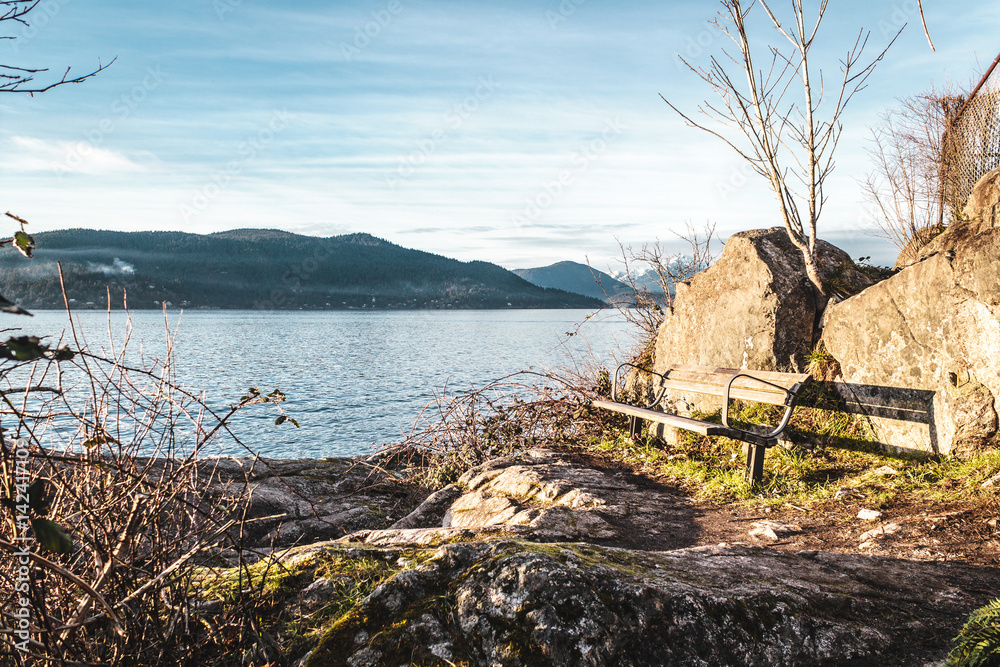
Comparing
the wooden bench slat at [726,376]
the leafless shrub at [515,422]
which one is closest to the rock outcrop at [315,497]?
the leafless shrub at [515,422]

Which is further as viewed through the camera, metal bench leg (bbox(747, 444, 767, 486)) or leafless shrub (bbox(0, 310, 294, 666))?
metal bench leg (bbox(747, 444, 767, 486))

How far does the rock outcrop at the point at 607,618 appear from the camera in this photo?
2277 mm

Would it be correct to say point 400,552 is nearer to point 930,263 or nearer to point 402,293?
point 930,263

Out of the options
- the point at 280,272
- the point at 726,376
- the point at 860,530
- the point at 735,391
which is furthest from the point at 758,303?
the point at 280,272

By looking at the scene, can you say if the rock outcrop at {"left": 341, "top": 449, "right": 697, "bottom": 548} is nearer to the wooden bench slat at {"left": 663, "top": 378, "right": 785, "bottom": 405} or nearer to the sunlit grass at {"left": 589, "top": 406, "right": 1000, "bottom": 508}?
the sunlit grass at {"left": 589, "top": 406, "right": 1000, "bottom": 508}

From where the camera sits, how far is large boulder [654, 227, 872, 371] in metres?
7.03

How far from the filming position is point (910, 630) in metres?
2.75

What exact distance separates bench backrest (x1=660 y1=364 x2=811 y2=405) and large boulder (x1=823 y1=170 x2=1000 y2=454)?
75 centimetres

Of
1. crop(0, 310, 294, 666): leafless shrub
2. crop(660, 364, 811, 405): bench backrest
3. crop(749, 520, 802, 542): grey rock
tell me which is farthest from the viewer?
crop(660, 364, 811, 405): bench backrest

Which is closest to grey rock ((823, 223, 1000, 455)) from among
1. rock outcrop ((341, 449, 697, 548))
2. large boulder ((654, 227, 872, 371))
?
large boulder ((654, 227, 872, 371))

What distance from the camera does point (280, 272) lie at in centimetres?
13212

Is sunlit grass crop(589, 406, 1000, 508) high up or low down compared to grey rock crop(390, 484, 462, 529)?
up

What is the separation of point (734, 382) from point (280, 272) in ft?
444

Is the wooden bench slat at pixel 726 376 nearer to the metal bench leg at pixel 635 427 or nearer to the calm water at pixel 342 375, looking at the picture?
the metal bench leg at pixel 635 427
